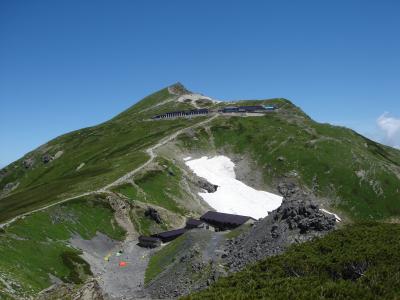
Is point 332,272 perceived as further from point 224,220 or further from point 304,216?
point 224,220

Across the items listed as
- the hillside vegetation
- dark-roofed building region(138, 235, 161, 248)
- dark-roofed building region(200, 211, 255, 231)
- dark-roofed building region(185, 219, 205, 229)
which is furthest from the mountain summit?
dark-roofed building region(200, 211, 255, 231)

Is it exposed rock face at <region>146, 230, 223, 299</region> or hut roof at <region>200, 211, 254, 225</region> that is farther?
hut roof at <region>200, 211, 254, 225</region>

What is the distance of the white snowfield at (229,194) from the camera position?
14129cm

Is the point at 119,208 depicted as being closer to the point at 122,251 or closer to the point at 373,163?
the point at 122,251

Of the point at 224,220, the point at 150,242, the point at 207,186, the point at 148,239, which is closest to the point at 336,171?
the point at 207,186

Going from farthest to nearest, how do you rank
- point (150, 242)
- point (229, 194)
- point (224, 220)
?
point (229, 194) → point (224, 220) → point (150, 242)

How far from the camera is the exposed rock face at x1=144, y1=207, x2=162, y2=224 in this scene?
11781 centimetres

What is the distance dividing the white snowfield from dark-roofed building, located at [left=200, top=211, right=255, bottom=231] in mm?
22062

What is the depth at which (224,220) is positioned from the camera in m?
112

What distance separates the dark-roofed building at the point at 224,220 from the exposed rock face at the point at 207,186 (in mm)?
33418

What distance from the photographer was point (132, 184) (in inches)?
5182

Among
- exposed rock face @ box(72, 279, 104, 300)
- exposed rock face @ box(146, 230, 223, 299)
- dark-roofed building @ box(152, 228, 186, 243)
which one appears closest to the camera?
exposed rock face @ box(72, 279, 104, 300)

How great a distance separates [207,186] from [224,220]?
41.2 meters

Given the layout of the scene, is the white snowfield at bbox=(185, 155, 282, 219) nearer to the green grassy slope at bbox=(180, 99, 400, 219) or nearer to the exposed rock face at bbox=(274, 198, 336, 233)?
the green grassy slope at bbox=(180, 99, 400, 219)
